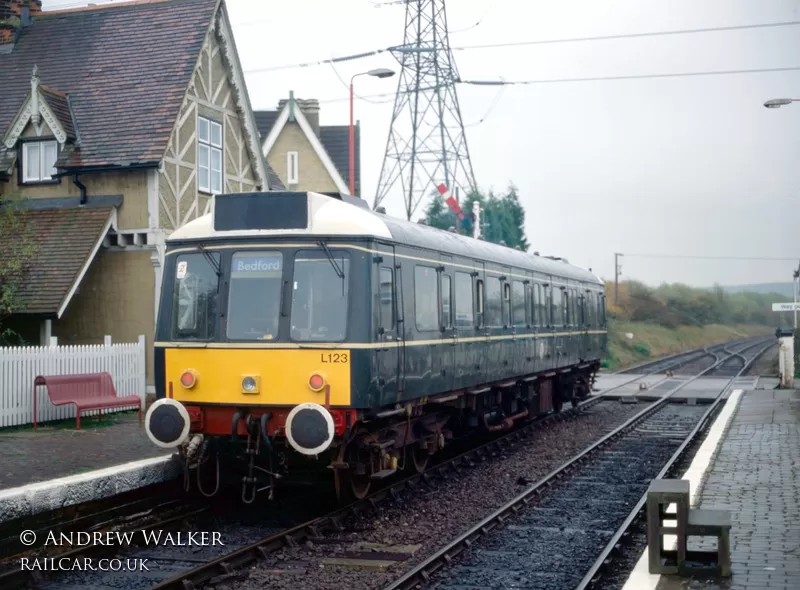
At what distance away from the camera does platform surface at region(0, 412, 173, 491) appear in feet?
34.8

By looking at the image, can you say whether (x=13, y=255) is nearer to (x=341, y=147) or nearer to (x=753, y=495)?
(x=753, y=495)

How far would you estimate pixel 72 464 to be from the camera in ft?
36.8

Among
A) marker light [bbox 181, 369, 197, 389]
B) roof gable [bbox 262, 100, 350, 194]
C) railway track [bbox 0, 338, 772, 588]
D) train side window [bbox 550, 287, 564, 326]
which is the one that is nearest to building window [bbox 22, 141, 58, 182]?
train side window [bbox 550, 287, 564, 326]

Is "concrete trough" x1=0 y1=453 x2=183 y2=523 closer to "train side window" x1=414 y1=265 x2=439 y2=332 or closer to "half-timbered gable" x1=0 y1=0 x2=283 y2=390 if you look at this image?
"train side window" x1=414 y1=265 x2=439 y2=332

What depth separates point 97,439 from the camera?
1352 cm

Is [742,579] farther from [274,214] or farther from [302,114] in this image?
[302,114]

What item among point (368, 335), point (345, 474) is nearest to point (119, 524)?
point (345, 474)

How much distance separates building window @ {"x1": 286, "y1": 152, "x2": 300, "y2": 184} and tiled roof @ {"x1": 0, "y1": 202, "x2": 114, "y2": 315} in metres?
16.6

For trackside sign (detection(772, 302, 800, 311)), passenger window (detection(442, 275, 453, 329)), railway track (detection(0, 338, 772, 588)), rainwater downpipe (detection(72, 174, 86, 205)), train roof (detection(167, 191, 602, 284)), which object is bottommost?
railway track (detection(0, 338, 772, 588))

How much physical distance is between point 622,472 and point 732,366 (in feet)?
103

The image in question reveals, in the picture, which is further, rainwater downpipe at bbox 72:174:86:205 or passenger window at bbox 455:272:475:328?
rainwater downpipe at bbox 72:174:86:205

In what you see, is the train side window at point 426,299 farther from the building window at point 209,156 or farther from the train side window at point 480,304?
the building window at point 209,156

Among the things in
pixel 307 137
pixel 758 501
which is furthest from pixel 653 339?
pixel 758 501

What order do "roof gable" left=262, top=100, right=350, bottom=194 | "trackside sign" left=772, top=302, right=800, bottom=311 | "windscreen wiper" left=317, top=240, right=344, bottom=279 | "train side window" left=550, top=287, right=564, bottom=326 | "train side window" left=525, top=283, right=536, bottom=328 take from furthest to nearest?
1. "roof gable" left=262, top=100, right=350, bottom=194
2. "trackside sign" left=772, top=302, right=800, bottom=311
3. "train side window" left=550, top=287, right=564, bottom=326
4. "train side window" left=525, top=283, right=536, bottom=328
5. "windscreen wiper" left=317, top=240, right=344, bottom=279
